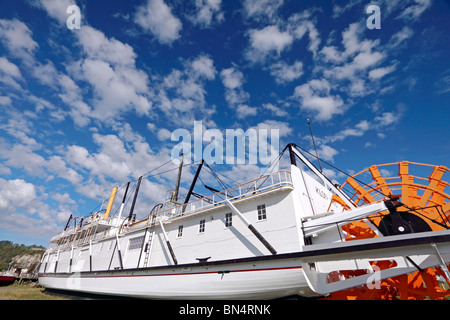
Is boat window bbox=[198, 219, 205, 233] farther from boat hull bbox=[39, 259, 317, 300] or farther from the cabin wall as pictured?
boat hull bbox=[39, 259, 317, 300]

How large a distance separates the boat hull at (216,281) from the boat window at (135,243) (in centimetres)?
223

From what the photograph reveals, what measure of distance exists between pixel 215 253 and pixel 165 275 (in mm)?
2579

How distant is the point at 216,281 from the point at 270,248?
262 centimetres

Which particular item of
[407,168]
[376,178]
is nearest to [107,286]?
A: [376,178]

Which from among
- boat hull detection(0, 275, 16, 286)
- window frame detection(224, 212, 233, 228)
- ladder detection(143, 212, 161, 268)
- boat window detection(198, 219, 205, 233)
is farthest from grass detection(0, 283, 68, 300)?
window frame detection(224, 212, 233, 228)

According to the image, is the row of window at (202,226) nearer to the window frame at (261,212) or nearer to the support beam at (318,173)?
the window frame at (261,212)

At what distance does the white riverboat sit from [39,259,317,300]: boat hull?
0.04m

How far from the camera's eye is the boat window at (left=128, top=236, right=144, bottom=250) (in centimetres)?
1617

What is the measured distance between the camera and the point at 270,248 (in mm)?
9148

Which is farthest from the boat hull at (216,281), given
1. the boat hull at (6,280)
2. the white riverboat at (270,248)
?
the boat hull at (6,280)

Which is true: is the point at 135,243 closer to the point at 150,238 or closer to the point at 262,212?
the point at 150,238

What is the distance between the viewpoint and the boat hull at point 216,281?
8242mm

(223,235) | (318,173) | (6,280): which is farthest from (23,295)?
(318,173)
